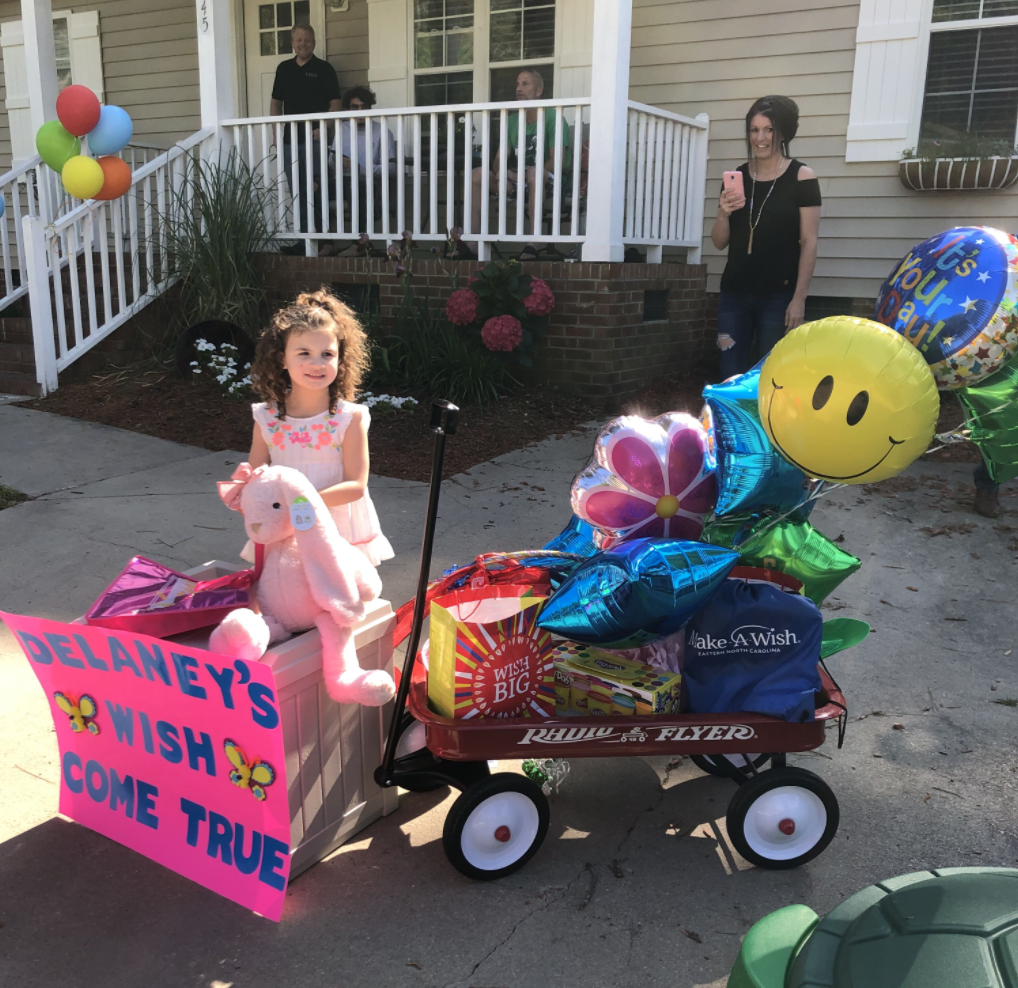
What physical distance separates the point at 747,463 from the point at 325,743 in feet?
4.13

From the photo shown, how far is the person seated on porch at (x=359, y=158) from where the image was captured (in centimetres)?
794

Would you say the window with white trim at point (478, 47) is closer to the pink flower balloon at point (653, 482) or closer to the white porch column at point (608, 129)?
the white porch column at point (608, 129)

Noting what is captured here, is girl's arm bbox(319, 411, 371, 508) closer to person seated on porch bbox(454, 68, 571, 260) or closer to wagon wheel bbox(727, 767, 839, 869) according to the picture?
wagon wheel bbox(727, 767, 839, 869)

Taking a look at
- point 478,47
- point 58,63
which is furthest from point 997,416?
point 58,63

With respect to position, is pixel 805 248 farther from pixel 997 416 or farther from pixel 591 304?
pixel 997 416

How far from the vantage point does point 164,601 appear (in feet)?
7.43

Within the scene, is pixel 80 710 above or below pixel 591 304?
below

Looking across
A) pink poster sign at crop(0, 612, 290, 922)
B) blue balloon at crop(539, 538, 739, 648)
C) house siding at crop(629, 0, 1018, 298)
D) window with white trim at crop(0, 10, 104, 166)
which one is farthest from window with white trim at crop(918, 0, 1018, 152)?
window with white trim at crop(0, 10, 104, 166)

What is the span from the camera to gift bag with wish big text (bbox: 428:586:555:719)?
2178mm

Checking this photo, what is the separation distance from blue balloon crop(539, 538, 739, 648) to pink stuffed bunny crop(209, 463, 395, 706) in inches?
18.2

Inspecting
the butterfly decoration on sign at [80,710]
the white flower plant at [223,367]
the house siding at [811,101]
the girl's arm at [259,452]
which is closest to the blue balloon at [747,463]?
the girl's arm at [259,452]

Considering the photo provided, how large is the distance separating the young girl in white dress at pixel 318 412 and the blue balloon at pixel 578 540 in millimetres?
594

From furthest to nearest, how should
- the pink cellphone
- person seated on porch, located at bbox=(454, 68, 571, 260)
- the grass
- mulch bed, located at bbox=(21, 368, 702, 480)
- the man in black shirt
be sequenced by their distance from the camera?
the man in black shirt
person seated on porch, located at bbox=(454, 68, 571, 260)
mulch bed, located at bbox=(21, 368, 702, 480)
the pink cellphone
the grass

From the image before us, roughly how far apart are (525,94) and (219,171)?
2662 millimetres
